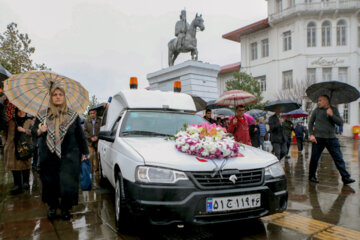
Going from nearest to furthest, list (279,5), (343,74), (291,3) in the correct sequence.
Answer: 1. (343,74)
2. (291,3)
3. (279,5)

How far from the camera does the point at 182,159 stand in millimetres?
2824

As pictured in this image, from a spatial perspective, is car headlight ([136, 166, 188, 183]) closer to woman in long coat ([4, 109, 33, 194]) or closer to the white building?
woman in long coat ([4, 109, 33, 194])

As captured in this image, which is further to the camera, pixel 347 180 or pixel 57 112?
pixel 347 180

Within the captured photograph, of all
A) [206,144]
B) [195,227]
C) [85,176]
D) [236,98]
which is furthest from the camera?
[236,98]

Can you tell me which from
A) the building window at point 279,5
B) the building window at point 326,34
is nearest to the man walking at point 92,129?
the building window at point 326,34

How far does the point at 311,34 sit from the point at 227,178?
3159 cm

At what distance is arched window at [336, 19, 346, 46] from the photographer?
29.0 m

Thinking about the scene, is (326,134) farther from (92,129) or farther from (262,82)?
(262,82)

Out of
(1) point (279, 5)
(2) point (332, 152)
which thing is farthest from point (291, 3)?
(2) point (332, 152)

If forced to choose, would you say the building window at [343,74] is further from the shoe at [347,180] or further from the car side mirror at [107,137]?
the car side mirror at [107,137]

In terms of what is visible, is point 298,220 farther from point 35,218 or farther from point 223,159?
point 35,218

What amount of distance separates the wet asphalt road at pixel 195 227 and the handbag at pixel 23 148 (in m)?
0.73

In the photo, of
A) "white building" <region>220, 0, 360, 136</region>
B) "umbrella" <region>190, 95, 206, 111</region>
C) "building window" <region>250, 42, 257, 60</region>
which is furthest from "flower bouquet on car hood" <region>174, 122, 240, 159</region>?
"building window" <region>250, 42, 257, 60</region>

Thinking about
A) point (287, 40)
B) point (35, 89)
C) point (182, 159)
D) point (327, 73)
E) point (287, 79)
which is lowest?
point (182, 159)
